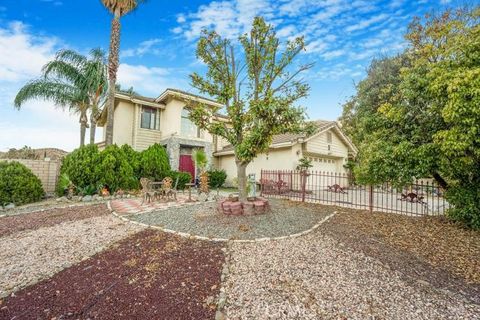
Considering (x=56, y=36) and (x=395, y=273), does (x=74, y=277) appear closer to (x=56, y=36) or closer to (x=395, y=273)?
(x=395, y=273)

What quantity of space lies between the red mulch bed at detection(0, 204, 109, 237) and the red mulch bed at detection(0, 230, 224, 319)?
12.4 ft

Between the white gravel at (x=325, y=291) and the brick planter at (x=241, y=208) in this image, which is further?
the brick planter at (x=241, y=208)

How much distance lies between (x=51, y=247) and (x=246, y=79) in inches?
273

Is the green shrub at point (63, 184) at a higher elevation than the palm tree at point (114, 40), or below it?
below

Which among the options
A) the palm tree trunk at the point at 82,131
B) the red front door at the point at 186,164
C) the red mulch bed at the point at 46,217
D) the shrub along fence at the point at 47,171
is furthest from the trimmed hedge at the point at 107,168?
the palm tree trunk at the point at 82,131

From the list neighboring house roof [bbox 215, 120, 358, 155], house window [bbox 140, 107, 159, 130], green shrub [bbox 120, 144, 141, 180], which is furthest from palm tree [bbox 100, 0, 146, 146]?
neighboring house roof [bbox 215, 120, 358, 155]

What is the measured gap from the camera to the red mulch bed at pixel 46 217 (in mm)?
6582

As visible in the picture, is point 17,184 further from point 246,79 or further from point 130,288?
point 246,79

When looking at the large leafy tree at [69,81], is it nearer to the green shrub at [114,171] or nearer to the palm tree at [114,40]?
the palm tree at [114,40]

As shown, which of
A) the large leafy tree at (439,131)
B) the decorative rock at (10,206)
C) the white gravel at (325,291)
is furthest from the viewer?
the decorative rock at (10,206)

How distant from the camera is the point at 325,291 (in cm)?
325

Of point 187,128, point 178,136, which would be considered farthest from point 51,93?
point 187,128

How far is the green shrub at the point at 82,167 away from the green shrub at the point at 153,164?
7.95 ft

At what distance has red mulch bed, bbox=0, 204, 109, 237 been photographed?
658 cm
